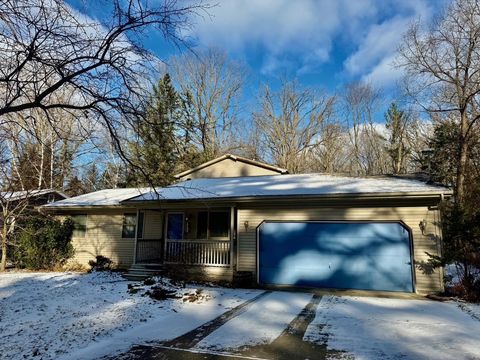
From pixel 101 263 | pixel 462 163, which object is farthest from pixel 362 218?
pixel 101 263

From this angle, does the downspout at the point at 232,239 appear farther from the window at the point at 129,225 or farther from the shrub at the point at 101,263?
the shrub at the point at 101,263

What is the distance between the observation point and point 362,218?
1077cm

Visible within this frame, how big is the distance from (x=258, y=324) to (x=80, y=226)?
12223 mm

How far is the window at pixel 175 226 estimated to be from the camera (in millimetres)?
14014

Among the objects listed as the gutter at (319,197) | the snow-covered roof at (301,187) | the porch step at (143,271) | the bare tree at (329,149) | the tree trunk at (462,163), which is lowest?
the porch step at (143,271)

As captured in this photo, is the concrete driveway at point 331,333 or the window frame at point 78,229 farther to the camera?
the window frame at point 78,229

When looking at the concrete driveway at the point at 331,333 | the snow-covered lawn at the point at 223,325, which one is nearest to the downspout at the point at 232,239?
the snow-covered lawn at the point at 223,325

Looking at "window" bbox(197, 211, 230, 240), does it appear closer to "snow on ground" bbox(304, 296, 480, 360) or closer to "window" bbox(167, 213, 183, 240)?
"window" bbox(167, 213, 183, 240)

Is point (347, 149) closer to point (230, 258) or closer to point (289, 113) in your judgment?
point (289, 113)

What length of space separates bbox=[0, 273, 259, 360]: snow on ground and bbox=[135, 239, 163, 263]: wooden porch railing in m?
2.67

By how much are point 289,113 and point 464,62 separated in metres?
15.7

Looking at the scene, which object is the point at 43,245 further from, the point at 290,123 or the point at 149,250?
the point at 290,123

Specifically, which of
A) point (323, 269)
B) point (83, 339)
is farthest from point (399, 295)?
point (83, 339)

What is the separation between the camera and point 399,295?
9.94 m
